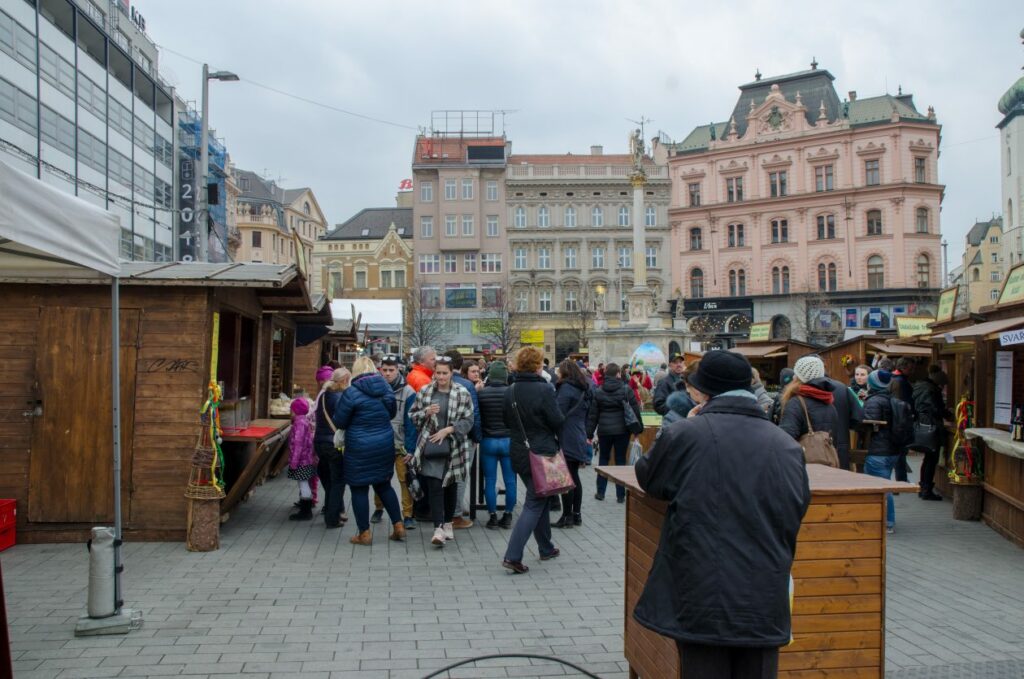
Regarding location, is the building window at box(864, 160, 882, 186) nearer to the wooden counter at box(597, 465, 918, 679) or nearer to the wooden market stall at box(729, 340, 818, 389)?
the wooden market stall at box(729, 340, 818, 389)

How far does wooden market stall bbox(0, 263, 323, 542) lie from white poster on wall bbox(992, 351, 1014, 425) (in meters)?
8.08

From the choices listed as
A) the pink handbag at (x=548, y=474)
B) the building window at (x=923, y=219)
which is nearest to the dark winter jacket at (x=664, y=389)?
the pink handbag at (x=548, y=474)

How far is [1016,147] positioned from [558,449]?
298 ft

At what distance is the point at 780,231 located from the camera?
62219 mm

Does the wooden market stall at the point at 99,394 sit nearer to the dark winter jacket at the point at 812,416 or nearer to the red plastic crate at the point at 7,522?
the red plastic crate at the point at 7,522

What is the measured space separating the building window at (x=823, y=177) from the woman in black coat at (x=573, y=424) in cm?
5681

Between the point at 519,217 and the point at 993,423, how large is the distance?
60.0 meters

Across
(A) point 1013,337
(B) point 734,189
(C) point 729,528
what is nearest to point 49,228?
(C) point 729,528

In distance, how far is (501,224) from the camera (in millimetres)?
68500

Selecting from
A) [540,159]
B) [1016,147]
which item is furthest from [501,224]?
[1016,147]

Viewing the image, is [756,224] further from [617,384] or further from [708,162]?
[617,384]

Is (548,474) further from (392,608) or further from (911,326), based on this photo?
(911,326)

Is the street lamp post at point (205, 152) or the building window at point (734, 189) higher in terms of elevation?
the building window at point (734, 189)

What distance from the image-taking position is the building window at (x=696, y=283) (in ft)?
212
